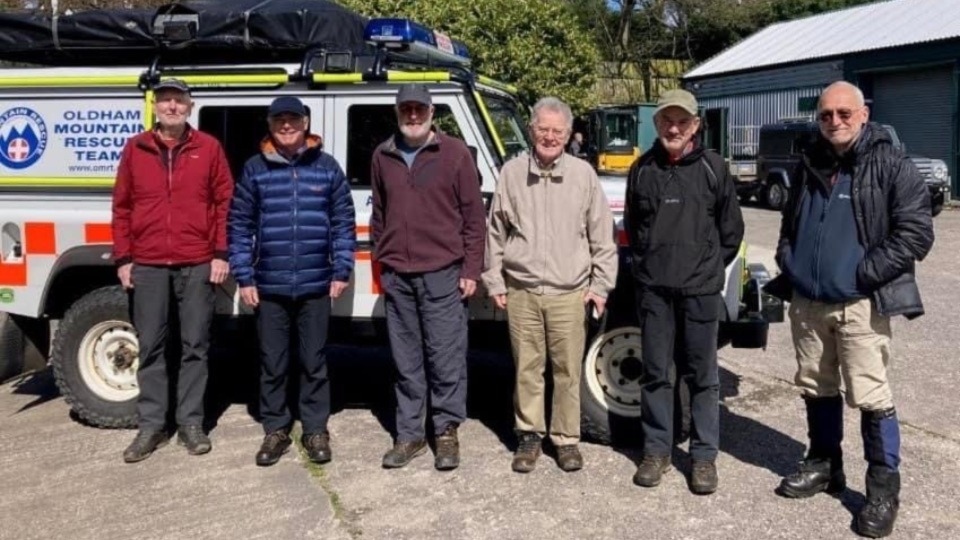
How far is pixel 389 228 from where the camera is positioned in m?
4.84

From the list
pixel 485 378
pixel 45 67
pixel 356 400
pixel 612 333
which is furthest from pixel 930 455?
pixel 45 67

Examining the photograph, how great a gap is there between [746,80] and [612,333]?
26570 millimetres

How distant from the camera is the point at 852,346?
4.24 m

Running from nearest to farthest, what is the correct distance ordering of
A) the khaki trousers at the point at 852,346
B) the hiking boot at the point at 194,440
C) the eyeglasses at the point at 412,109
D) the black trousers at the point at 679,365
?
1. the khaki trousers at the point at 852,346
2. the black trousers at the point at 679,365
3. the eyeglasses at the point at 412,109
4. the hiking boot at the point at 194,440

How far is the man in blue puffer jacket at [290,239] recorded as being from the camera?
4875mm

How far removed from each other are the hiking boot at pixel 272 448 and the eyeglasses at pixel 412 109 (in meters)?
1.86

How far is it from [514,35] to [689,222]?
13.9 metres

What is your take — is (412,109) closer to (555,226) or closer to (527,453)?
(555,226)

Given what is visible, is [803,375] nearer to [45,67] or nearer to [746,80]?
[45,67]

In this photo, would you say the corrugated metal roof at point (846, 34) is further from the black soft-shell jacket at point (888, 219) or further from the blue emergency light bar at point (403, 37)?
the black soft-shell jacket at point (888, 219)

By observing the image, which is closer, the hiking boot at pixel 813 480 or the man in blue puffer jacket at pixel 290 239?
the hiking boot at pixel 813 480

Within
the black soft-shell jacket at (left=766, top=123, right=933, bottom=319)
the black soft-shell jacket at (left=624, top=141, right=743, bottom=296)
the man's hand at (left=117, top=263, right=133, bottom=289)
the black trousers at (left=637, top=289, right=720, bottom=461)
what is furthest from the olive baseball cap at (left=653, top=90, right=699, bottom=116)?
the man's hand at (left=117, top=263, right=133, bottom=289)

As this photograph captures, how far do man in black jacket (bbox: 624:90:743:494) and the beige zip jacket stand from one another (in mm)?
167

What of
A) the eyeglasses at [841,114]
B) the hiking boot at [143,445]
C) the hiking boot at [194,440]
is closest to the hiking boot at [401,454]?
the hiking boot at [194,440]
